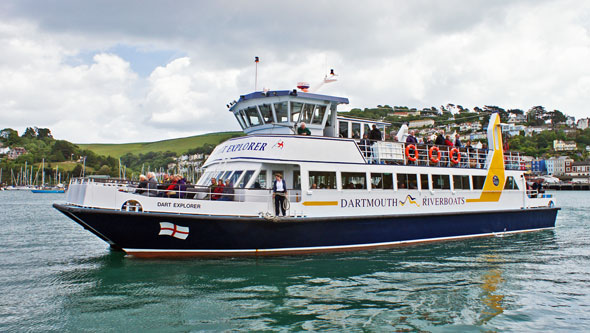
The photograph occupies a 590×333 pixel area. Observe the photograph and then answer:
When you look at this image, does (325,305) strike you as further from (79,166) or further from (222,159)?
(79,166)

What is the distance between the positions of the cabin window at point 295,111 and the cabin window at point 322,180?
6.30 feet

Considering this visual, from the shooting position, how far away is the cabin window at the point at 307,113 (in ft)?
41.9

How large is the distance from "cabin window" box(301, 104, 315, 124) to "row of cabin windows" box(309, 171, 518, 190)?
6.36 ft

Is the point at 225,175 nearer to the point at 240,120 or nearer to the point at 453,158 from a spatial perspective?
the point at 240,120

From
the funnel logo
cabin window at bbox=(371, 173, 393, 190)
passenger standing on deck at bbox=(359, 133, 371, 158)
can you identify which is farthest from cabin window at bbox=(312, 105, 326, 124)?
the funnel logo

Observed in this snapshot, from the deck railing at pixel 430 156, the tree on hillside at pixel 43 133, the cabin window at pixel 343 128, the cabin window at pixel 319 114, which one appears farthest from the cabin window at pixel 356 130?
the tree on hillside at pixel 43 133

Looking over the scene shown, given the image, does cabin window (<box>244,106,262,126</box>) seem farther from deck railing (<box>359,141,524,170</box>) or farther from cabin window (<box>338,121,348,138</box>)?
deck railing (<box>359,141,524,170</box>)

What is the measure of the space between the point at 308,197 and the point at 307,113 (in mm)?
2825

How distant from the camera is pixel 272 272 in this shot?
30.6 feet

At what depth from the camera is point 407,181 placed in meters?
13.1

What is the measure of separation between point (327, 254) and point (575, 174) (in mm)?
131290

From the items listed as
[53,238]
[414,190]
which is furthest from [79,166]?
[414,190]

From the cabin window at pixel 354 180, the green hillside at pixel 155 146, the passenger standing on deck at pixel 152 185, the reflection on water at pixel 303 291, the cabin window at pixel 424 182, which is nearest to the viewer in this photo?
Result: the reflection on water at pixel 303 291

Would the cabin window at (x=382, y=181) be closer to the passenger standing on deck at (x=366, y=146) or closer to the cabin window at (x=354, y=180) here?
the cabin window at (x=354, y=180)
